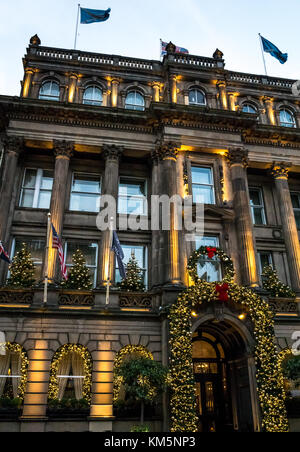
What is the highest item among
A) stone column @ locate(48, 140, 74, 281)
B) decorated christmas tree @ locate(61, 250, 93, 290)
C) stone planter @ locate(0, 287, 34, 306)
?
stone column @ locate(48, 140, 74, 281)

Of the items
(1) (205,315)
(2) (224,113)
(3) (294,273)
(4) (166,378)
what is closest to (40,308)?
(4) (166,378)

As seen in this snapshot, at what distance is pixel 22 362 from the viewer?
16.9 meters

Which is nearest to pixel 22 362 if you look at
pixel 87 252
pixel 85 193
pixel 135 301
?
pixel 135 301

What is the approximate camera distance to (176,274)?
18.8m

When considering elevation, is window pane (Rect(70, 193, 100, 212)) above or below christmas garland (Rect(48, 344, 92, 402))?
above

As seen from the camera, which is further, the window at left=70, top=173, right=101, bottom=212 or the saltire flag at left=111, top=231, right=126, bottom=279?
the window at left=70, top=173, right=101, bottom=212

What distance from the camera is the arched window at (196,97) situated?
82.6 ft

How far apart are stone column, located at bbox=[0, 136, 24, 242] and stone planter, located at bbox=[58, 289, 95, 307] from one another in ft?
14.9

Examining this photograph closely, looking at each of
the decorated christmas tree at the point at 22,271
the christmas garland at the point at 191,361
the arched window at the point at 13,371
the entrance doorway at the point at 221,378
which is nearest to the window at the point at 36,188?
the decorated christmas tree at the point at 22,271

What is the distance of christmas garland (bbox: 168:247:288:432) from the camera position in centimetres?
1590

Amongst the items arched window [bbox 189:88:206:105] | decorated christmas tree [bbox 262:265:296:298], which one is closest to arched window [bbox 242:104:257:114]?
A: arched window [bbox 189:88:206:105]

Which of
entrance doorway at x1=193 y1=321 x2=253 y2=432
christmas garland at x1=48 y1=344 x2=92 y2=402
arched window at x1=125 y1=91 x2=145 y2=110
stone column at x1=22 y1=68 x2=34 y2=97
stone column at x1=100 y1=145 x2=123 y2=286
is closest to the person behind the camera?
christmas garland at x1=48 y1=344 x2=92 y2=402

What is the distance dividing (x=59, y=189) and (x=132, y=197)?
4.65m

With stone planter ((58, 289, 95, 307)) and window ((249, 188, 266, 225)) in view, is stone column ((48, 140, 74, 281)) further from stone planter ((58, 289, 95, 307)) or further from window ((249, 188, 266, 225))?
window ((249, 188, 266, 225))
